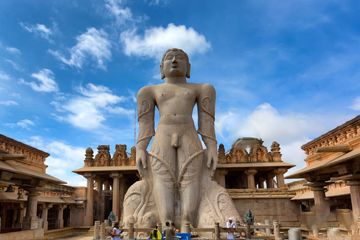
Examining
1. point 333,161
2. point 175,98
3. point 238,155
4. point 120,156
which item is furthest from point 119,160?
point 333,161

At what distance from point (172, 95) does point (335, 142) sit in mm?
8734

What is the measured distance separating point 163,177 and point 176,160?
0.71m

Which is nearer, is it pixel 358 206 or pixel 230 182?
pixel 358 206

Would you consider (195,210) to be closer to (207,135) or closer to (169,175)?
(169,175)

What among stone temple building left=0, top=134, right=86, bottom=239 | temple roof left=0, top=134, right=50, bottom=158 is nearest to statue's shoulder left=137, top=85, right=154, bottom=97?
stone temple building left=0, top=134, right=86, bottom=239

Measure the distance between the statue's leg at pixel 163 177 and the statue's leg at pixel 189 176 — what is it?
0.29 metres

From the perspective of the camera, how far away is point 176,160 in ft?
A: 32.4

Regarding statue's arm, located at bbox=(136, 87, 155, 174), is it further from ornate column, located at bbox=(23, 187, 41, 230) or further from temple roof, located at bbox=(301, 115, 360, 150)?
temple roof, located at bbox=(301, 115, 360, 150)

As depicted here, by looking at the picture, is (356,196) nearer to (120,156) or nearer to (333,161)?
(333,161)

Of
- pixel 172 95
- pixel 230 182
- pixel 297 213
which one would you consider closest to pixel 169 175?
pixel 172 95

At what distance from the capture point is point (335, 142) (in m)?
14.3

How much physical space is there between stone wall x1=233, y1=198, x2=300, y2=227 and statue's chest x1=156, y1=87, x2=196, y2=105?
12.6 meters

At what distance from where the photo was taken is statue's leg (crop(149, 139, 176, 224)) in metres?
9.36

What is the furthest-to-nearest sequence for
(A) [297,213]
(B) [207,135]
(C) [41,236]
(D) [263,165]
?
1. (D) [263,165]
2. (A) [297,213]
3. (C) [41,236]
4. (B) [207,135]
